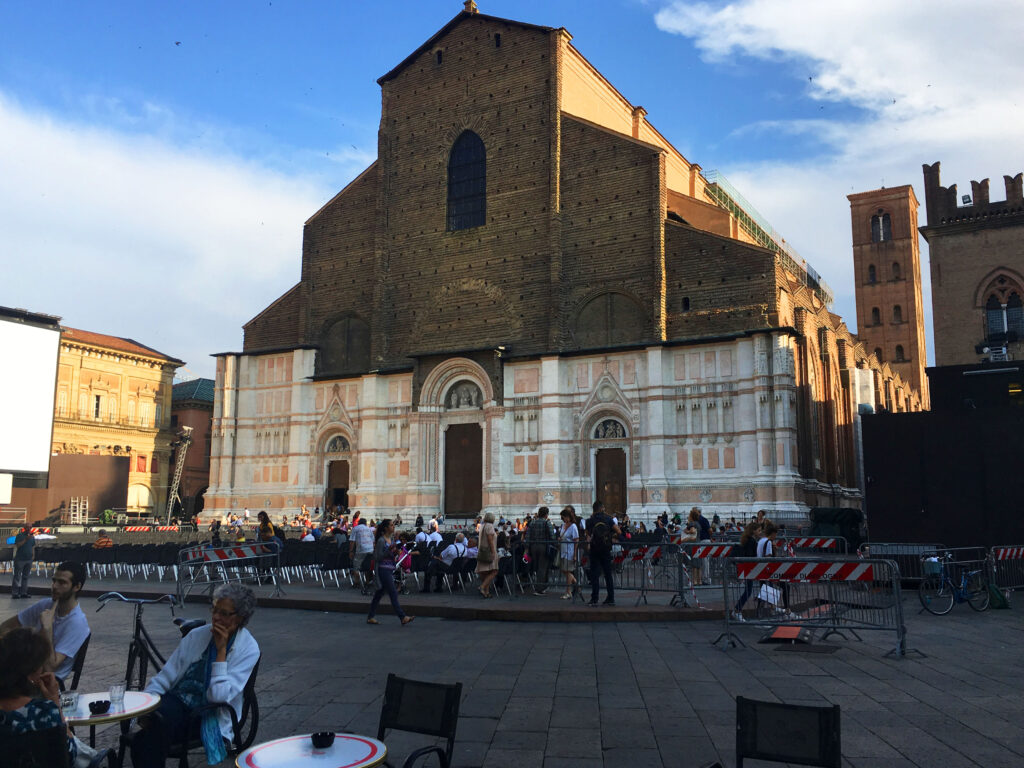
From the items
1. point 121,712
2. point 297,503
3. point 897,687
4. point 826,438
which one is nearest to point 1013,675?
point 897,687

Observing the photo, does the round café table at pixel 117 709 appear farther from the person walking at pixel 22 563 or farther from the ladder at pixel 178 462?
the ladder at pixel 178 462

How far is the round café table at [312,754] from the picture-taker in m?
3.92

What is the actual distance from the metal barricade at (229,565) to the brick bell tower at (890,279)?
55691 mm

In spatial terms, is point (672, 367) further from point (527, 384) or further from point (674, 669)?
point (674, 669)

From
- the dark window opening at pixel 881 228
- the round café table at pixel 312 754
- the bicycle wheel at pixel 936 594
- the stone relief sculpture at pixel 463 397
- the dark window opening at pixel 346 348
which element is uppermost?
the dark window opening at pixel 881 228

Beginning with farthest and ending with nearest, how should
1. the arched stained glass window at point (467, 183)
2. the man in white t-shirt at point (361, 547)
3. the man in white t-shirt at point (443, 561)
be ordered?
the arched stained glass window at point (467, 183) → the man in white t-shirt at point (361, 547) → the man in white t-shirt at point (443, 561)

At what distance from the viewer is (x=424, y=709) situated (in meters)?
4.43

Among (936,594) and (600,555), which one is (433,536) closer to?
(600,555)

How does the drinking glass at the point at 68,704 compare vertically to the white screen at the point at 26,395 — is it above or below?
below

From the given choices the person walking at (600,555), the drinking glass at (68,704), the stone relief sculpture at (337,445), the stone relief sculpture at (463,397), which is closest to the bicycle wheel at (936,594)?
the person walking at (600,555)

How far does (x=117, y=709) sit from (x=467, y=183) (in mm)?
33215

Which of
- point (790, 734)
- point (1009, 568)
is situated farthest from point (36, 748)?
point (1009, 568)

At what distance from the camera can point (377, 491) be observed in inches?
1380

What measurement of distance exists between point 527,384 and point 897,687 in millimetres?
25630
